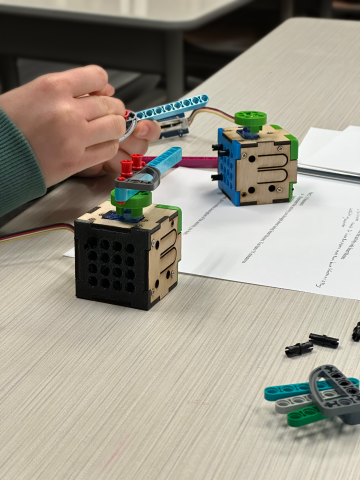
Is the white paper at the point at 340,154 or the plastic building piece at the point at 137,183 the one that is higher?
the plastic building piece at the point at 137,183

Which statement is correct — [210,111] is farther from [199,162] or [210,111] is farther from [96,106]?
[96,106]

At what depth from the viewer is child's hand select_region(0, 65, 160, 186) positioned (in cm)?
66

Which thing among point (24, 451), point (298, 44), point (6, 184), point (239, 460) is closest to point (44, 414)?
point (24, 451)

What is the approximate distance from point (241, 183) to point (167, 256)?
196 mm

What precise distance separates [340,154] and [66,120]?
1.24ft

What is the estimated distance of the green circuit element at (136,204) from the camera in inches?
20.0

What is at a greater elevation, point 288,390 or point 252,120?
point 252,120

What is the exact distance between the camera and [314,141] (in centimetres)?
88

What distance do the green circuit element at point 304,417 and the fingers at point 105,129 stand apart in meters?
0.41

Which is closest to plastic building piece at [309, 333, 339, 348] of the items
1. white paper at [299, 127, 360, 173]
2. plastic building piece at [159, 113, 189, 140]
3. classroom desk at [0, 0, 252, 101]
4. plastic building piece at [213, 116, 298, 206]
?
plastic building piece at [213, 116, 298, 206]

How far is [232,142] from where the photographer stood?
2.24 feet

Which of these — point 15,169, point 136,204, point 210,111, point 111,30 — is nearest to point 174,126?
point 210,111

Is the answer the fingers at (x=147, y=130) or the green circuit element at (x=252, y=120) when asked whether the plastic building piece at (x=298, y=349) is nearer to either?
the green circuit element at (x=252, y=120)

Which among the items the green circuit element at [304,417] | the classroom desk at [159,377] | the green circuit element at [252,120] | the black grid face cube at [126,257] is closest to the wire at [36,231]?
the classroom desk at [159,377]
